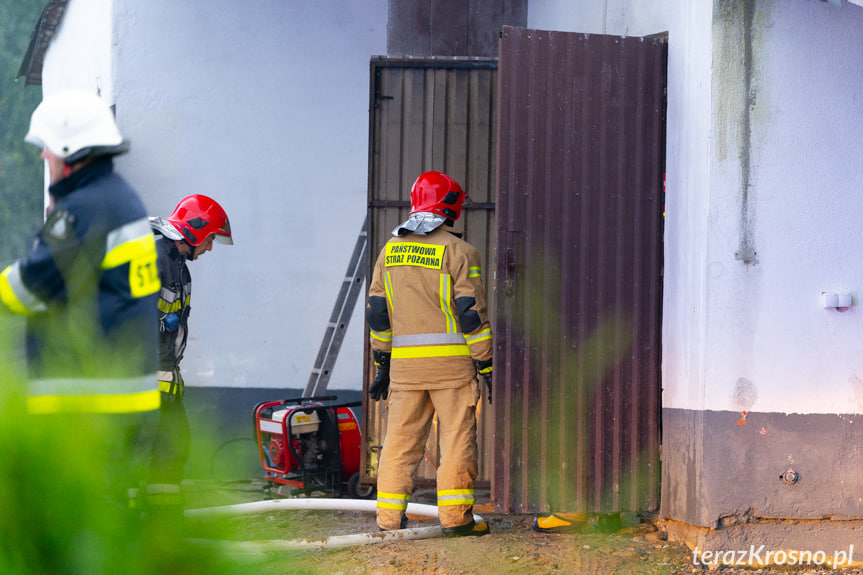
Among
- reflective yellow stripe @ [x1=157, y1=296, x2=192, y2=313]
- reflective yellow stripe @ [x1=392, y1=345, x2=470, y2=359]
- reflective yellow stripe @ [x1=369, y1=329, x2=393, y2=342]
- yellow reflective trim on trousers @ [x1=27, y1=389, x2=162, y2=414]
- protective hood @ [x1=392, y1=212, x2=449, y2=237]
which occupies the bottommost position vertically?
reflective yellow stripe @ [x1=392, y1=345, x2=470, y2=359]

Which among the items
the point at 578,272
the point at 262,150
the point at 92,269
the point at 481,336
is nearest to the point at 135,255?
the point at 92,269

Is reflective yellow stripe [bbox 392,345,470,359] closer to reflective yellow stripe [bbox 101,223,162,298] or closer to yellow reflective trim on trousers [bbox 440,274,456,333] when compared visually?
yellow reflective trim on trousers [bbox 440,274,456,333]

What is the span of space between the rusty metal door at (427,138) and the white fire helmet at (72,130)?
123 inches

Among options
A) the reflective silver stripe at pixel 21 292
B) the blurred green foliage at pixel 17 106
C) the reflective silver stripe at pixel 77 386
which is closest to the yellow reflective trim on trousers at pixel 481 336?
the reflective silver stripe at pixel 21 292

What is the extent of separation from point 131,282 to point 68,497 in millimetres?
1274

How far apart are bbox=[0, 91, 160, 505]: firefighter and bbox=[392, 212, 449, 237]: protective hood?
2.01 m

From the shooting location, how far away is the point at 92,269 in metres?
2.55

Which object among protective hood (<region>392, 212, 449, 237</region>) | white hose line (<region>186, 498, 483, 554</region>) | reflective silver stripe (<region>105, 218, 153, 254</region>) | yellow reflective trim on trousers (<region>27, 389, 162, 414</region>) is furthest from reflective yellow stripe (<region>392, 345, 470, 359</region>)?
yellow reflective trim on trousers (<region>27, 389, 162, 414</region>)

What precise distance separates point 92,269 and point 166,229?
80.5 inches

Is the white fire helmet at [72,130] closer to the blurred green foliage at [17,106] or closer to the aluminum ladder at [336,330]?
the aluminum ladder at [336,330]

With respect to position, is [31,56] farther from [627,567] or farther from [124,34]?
[627,567]

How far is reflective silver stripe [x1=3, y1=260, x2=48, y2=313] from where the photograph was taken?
2.34 meters

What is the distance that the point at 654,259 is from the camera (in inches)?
175

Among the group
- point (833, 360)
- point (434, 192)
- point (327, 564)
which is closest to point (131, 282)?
point (327, 564)
